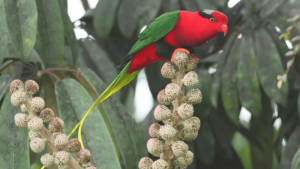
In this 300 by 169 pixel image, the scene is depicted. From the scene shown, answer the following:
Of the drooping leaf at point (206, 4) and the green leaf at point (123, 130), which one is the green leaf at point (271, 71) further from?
the green leaf at point (123, 130)

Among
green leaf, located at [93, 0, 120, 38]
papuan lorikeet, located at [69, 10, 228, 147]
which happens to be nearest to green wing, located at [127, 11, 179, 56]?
papuan lorikeet, located at [69, 10, 228, 147]

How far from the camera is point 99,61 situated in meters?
1.49

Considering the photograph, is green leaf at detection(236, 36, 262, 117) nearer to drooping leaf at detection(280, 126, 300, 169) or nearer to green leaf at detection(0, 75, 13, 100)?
drooping leaf at detection(280, 126, 300, 169)

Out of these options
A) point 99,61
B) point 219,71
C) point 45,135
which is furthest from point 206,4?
point 45,135

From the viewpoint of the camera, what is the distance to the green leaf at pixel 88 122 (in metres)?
0.69

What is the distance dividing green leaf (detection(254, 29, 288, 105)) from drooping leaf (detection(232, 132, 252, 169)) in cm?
31

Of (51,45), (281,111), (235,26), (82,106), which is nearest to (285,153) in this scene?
A: (281,111)

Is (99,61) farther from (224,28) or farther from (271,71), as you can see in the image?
(224,28)

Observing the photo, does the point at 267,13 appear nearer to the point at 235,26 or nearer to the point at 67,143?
the point at 235,26

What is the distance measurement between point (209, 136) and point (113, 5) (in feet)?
2.55

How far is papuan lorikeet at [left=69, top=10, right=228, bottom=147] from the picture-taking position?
62cm

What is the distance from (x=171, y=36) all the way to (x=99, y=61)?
86 cm

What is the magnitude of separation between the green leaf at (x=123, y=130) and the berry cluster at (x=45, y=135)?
1.46 ft

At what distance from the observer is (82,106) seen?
816 millimetres
